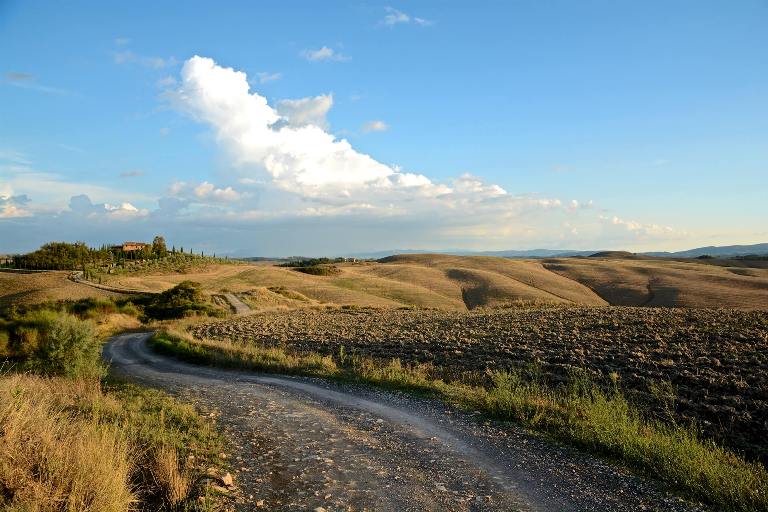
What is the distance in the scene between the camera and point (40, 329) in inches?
1508

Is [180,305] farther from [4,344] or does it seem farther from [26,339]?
[4,344]

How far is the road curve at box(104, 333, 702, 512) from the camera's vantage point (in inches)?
304

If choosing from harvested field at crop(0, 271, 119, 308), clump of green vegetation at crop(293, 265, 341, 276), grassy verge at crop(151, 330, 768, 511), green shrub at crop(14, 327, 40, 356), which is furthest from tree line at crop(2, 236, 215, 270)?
grassy verge at crop(151, 330, 768, 511)

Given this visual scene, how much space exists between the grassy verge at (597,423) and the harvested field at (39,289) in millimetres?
48856

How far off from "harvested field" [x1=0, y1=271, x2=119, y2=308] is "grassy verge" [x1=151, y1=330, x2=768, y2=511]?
48.9 meters

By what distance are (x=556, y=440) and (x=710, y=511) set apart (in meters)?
3.57

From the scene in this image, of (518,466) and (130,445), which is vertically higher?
(130,445)

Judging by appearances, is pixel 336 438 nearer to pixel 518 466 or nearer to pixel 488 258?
pixel 518 466

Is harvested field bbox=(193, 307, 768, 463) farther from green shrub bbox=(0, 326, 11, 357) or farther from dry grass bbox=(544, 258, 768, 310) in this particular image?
dry grass bbox=(544, 258, 768, 310)

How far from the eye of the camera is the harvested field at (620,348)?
1415 centimetres

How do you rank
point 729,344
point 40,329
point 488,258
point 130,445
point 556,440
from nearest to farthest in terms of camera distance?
point 130,445, point 556,440, point 729,344, point 40,329, point 488,258

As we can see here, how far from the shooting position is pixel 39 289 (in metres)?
64.2

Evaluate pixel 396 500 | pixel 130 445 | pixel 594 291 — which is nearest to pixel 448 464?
pixel 396 500

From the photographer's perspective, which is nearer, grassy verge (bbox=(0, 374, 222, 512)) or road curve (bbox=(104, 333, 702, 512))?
grassy verge (bbox=(0, 374, 222, 512))
